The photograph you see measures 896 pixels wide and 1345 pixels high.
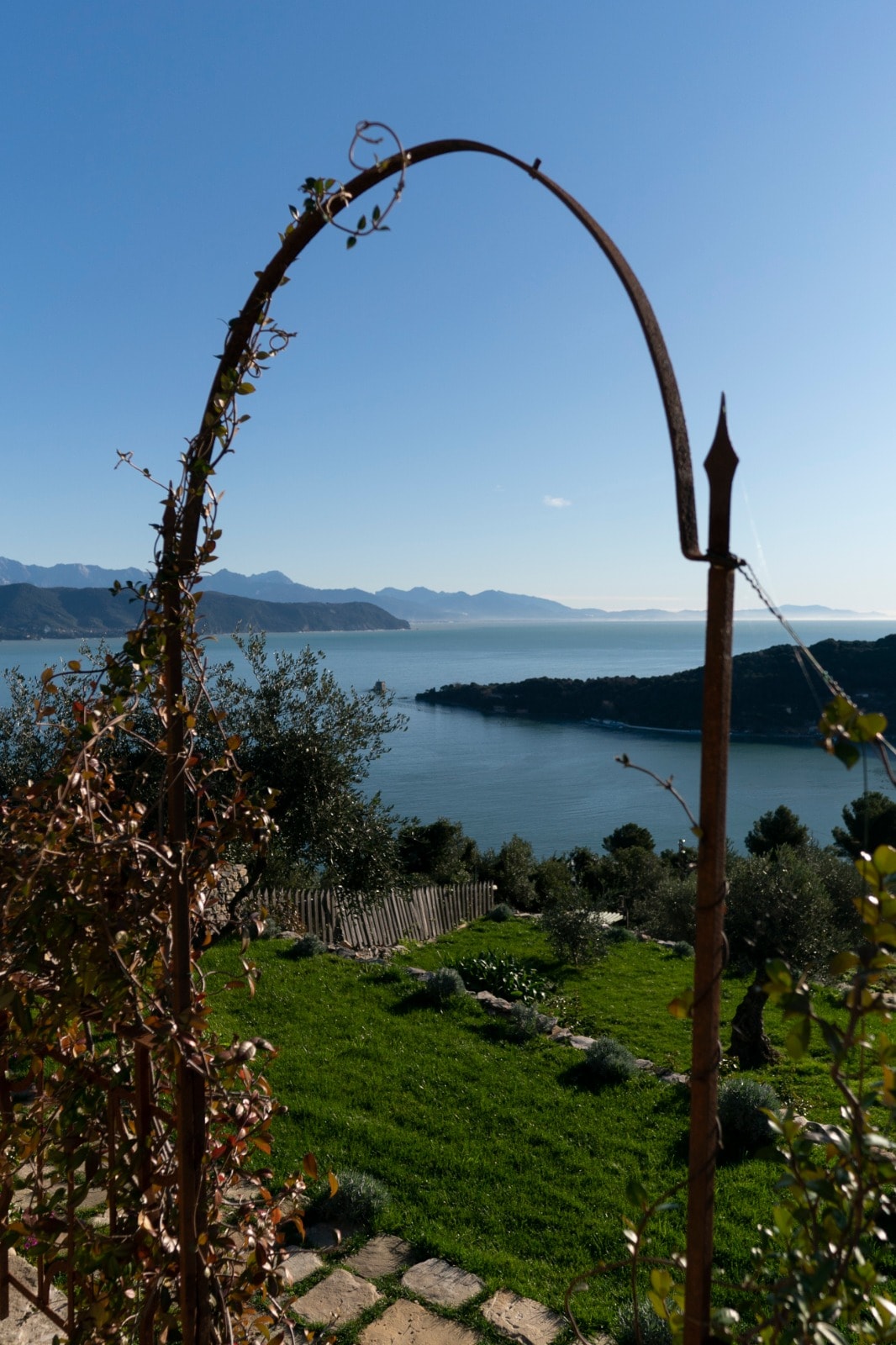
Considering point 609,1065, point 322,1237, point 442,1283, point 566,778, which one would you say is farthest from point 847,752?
point 566,778

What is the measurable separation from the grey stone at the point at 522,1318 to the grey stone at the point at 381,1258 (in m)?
0.55

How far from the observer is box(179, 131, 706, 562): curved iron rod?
3.79ft

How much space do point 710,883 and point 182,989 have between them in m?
1.22

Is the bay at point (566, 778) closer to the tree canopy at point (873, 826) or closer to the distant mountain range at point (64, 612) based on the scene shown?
the tree canopy at point (873, 826)

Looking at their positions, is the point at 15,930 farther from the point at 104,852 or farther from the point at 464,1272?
the point at 464,1272

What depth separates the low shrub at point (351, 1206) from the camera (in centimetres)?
446

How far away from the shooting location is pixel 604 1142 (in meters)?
5.48

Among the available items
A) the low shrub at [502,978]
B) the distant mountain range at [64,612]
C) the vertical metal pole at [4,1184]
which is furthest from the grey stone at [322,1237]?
the distant mountain range at [64,612]

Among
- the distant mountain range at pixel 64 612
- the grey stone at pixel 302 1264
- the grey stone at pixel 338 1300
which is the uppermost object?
the distant mountain range at pixel 64 612

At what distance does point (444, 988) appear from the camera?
8.25 m

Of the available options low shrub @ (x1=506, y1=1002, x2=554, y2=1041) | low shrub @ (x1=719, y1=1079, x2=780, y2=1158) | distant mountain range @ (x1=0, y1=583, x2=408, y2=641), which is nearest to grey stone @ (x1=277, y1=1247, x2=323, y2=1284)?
low shrub @ (x1=719, y1=1079, x2=780, y2=1158)

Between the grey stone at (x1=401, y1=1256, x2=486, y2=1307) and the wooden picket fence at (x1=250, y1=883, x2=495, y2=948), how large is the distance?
6.81m

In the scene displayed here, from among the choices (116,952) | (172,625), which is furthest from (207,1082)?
(172,625)

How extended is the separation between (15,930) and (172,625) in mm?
753
